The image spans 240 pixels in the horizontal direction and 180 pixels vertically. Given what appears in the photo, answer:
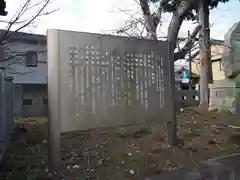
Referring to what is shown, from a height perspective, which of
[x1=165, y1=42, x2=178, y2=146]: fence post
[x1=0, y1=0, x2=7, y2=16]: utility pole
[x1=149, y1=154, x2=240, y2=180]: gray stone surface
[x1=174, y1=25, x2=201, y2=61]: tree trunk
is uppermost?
[x1=174, y1=25, x2=201, y2=61]: tree trunk

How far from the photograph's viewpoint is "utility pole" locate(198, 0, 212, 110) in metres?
12.7

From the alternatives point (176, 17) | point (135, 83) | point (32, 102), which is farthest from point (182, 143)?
point (32, 102)

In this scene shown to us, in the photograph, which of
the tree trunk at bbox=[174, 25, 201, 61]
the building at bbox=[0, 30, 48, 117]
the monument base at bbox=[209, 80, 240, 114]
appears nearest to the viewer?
the monument base at bbox=[209, 80, 240, 114]

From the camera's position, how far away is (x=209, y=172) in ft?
14.9

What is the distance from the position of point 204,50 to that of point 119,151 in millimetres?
7706

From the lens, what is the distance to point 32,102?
2116 cm

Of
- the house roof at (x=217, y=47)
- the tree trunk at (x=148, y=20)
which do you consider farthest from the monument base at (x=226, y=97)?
the tree trunk at (x=148, y=20)

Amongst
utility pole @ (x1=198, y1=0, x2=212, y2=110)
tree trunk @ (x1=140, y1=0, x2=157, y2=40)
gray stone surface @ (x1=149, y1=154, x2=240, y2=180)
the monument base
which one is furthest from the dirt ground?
tree trunk @ (x1=140, y1=0, x2=157, y2=40)

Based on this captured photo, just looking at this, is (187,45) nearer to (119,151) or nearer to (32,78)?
(119,151)

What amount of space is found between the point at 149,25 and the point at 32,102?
37.2ft

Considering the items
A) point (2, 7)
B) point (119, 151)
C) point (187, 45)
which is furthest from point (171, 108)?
point (187, 45)

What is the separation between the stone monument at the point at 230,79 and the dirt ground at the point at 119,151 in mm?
3390

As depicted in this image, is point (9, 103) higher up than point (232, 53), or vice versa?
point (232, 53)

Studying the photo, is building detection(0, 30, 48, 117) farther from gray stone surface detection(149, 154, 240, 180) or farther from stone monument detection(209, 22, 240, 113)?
gray stone surface detection(149, 154, 240, 180)
